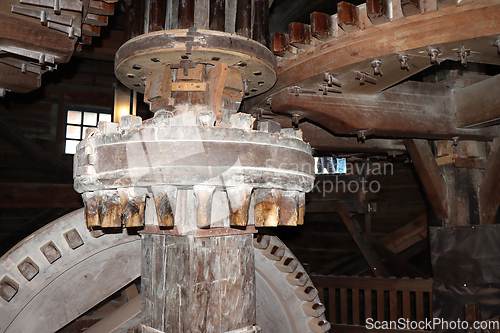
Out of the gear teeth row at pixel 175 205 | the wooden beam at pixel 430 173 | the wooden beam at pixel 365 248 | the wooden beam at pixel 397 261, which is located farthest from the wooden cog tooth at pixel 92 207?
the wooden beam at pixel 397 261

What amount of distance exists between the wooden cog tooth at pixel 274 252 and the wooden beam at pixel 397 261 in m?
4.75

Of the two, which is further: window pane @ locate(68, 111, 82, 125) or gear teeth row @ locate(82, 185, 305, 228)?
window pane @ locate(68, 111, 82, 125)

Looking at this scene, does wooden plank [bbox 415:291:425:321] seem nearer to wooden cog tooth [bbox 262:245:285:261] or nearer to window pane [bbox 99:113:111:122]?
wooden cog tooth [bbox 262:245:285:261]

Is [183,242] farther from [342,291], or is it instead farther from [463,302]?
[342,291]

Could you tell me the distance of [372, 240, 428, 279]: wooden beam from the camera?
6895 millimetres

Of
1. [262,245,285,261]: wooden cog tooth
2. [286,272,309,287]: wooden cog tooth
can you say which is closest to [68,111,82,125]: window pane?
[262,245,285,261]: wooden cog tooth

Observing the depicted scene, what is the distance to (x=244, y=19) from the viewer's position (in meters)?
1.92

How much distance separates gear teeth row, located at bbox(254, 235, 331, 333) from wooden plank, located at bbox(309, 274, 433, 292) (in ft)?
7.45

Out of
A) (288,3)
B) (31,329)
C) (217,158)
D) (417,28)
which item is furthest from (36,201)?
(417,28)

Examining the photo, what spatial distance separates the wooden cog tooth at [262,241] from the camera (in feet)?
9.86

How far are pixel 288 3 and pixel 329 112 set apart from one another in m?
2.45

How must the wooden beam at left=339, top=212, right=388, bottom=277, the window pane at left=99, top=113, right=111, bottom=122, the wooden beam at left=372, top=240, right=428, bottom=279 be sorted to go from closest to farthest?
the wooden beam at left=339, top=212, right=388, bottom=277 → the wooden beam at left=372, top=240, right=428, bottom=279 → the window pane at left=99, top=113, right=111, bottom=122

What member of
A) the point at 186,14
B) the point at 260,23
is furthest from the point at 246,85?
the point at 186,14

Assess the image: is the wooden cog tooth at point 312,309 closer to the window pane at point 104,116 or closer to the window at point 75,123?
the window at point 75,123
